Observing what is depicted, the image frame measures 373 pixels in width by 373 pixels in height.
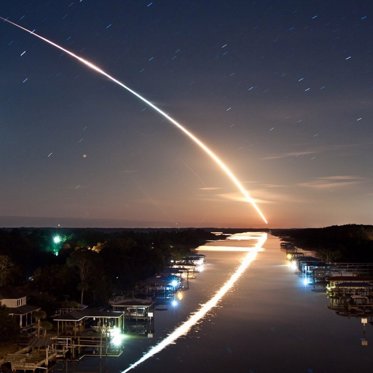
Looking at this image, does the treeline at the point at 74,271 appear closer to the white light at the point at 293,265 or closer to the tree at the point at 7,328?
the tree at the point at 7,328

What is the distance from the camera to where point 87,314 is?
22.4m

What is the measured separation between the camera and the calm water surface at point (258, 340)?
61.9 ft

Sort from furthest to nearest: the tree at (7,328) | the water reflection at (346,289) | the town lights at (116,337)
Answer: the water reflection at (346,289) → the town lights at (116,337) → the tree at (7,328)

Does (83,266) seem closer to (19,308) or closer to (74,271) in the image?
(74,271)

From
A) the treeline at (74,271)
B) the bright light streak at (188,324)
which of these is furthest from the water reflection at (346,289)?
the treeline at (74,271)

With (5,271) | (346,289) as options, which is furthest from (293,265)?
(5,271)

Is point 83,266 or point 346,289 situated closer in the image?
point 83,266

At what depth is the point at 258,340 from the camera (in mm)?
22797

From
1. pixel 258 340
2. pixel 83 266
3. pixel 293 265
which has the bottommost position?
pixel 258 340

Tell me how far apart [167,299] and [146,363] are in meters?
15.2

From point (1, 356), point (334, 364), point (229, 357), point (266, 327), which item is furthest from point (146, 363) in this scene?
point (266, 327)

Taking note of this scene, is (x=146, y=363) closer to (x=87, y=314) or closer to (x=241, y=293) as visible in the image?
(x=87, y=314)

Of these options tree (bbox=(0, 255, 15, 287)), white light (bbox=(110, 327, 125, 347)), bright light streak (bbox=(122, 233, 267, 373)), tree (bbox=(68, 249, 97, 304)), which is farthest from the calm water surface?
tree (bbox=(0, 255, 15, 287))

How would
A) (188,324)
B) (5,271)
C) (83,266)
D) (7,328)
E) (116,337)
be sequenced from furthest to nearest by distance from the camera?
(83,266) → (5,271) → (188,324) → (116,337) → (7,328)
